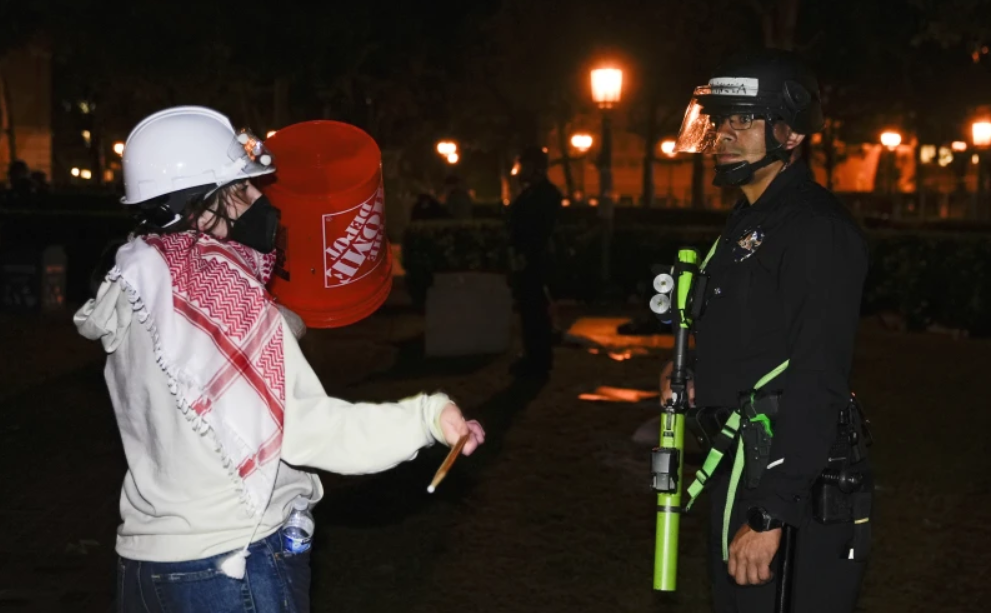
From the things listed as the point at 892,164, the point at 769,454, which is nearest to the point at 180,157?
the point at 769,454

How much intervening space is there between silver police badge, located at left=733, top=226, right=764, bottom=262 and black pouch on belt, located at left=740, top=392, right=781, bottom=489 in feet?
1.21

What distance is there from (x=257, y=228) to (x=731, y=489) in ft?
4.63

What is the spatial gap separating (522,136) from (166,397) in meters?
51.4

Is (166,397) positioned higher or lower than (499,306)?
higher

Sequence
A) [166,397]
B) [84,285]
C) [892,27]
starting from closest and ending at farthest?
[166,397] → [84,285] → [892,27]

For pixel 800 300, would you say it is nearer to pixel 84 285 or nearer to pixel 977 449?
pixel 977 449

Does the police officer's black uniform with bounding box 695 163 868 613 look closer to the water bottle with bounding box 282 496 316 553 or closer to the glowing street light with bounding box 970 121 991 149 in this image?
the water bottle with bounding box 282 496 316 553

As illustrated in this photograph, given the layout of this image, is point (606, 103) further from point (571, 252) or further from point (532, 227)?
point (532, 227)

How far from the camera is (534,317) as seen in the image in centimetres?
1159

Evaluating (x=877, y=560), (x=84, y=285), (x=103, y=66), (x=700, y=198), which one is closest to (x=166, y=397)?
(x=877, y=560)

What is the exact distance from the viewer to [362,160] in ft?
12.8

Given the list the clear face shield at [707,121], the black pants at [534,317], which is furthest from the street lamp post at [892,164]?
the clear face shield at [707,121]

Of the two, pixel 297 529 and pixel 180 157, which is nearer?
pixel 180 157

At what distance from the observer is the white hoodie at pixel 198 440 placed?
2842 mm
